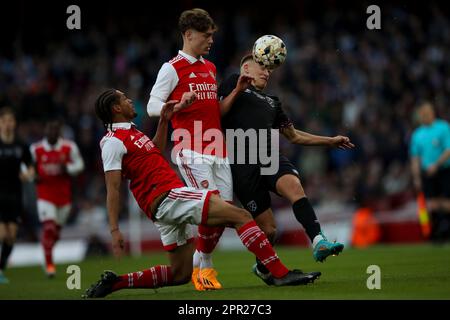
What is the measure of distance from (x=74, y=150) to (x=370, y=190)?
7.62 m

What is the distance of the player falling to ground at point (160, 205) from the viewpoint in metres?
8.30

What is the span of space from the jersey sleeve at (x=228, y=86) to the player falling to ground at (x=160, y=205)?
949mm

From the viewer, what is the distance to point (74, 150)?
14.8 metres

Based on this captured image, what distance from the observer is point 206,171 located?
9156 millimetres

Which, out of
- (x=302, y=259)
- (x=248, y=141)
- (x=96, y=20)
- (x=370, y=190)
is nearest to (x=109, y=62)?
(x=96, y=20)

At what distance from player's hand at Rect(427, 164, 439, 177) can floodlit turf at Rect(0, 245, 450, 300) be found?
193cm

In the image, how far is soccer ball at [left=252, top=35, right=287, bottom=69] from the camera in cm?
948

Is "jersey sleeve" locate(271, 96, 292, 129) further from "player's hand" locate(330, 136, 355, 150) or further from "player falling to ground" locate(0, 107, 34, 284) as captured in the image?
"player falling to ground" locate(0, 107, 34, 284)

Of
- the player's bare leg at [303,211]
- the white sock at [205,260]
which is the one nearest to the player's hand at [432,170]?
the player's bare leg at [303,211]

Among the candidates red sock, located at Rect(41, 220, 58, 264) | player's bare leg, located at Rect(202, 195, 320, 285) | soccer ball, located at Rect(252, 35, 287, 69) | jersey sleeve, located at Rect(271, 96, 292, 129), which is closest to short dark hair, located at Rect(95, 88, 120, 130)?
player's bare leg, located at Rect(202, 195, 320, 285)

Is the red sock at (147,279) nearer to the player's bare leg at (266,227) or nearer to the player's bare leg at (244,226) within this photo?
the player's bare leg at (244,226)

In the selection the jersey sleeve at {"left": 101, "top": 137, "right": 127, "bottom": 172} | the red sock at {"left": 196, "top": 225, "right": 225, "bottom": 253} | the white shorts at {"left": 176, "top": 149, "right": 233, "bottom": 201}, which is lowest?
the red sock at {"left": 196, "top": 225, "right": 225, "bottom": 253}

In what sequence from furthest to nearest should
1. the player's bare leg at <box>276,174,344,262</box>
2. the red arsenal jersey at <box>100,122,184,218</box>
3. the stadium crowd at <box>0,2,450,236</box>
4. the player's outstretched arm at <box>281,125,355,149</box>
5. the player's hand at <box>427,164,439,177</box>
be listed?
the stadium crowd at <box>0,2,450,236</box>
the player's hand at <box>427,164,439,177</box>
the player's outstretched arm at <box>281,125,355,149</box>
the player's bare leg at <box>276,174,344,262</box>
the red arsenal jersey at <box>100,122,184,218</box>
